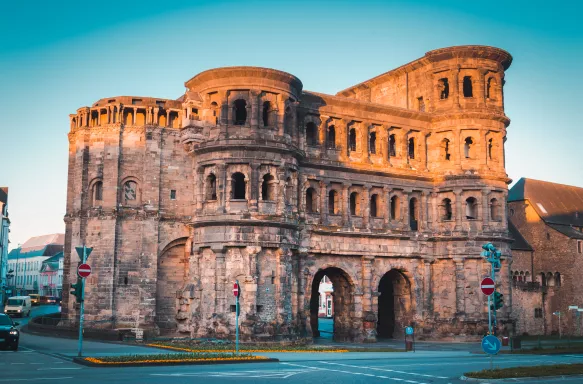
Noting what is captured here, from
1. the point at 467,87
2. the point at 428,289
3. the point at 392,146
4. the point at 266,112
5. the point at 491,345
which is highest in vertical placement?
the point at 467,87

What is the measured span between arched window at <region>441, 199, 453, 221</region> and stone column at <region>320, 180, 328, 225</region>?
31.4 ft

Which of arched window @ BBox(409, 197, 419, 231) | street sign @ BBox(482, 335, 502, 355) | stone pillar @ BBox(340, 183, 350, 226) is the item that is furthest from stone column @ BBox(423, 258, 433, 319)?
street sign @ BBox(482, 335, 502, 355)

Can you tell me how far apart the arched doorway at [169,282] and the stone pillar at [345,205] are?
10194 millimetres

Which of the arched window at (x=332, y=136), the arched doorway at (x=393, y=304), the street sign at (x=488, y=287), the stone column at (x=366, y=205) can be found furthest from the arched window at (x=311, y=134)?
the street sign at (x=488, y=287)

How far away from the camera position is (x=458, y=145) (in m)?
46.0

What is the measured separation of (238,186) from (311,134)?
252 inches

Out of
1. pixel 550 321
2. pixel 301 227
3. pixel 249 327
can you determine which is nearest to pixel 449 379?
pixel 249 327

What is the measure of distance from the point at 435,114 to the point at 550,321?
81.5 feet

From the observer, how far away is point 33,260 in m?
147

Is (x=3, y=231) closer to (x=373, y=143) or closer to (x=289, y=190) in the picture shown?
(x=373, y=143)

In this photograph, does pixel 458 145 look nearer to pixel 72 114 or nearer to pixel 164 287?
pixel 164 287

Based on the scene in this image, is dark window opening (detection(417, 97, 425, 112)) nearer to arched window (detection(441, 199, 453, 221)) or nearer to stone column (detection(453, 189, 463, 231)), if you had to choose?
stone column (detection(453, 189, 463, 231))

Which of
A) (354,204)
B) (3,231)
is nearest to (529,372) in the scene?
(354,204)

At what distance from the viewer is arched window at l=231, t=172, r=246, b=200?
38.4m
